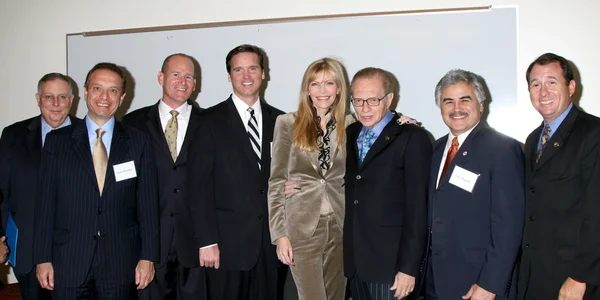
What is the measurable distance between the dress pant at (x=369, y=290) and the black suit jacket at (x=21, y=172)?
6.60 feet

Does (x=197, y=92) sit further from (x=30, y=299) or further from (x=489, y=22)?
(x=489, y=22)

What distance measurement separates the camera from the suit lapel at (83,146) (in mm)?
2562

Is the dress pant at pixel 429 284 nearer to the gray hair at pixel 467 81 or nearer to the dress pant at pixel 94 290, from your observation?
the gray hair at pixel 467 81

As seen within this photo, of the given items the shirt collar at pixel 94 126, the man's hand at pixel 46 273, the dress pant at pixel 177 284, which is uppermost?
the shirt collar at pixel 94 126

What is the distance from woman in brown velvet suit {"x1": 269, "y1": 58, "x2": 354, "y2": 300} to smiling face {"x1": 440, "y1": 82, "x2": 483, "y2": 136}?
58 centimetres

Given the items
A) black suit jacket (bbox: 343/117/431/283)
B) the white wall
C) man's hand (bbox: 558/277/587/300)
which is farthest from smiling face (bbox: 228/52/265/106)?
man's hand (bbox: 558/277/587/300)

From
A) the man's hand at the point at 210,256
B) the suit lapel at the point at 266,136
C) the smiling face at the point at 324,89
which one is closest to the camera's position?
the smiling face at the point at 324,89

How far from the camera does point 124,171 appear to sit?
8.66 ft

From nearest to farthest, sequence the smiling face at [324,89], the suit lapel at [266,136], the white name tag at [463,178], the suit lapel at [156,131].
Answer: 1. the white name tag at [463,178]
2. the smiling face at [324,89]
3. the suit lapel at [266,136]
4. the suit lapel at [156,131]

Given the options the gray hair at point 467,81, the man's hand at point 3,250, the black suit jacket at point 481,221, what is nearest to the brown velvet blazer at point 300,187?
the black suit jacket at point 481,221

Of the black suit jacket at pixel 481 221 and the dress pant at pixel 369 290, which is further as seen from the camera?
the dress pant at pixel 369 290

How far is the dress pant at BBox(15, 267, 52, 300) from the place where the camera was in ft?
9.93

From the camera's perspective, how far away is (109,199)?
258 centimetres

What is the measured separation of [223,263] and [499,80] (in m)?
2.63
